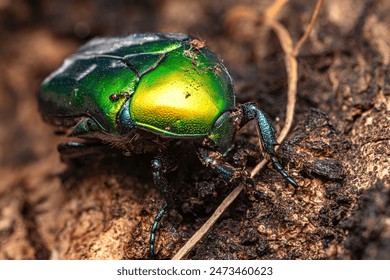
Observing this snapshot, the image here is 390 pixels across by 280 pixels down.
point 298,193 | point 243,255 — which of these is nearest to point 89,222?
point 243,255

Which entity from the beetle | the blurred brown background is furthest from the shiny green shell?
the blurred brown background

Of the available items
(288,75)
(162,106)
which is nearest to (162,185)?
(162,106)

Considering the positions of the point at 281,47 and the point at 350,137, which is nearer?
the point at 350,137

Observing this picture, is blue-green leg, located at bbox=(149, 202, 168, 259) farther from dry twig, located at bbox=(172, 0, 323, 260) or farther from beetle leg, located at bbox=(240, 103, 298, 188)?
beetle leg, located at bbox=(240, 103, 298, 188)

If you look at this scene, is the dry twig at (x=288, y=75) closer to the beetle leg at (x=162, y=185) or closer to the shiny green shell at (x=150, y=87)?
the beetle leg at (x=162, y=185)

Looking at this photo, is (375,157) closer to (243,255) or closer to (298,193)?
(298,193)

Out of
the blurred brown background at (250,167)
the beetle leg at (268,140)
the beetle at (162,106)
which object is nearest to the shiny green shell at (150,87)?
the beetle at (162,106)
